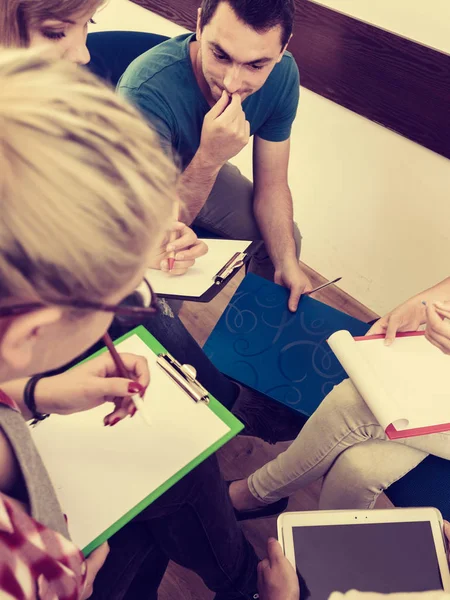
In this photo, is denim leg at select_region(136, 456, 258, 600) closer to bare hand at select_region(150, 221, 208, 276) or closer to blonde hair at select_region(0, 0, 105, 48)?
bare hand at select_region(150, 221, 208, 276)

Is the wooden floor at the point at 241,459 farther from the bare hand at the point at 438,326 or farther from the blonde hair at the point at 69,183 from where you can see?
the blonde hair at the point at 69,183

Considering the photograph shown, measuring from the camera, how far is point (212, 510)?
913mm

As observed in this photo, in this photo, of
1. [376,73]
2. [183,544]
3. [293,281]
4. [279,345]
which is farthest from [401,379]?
[376,73]

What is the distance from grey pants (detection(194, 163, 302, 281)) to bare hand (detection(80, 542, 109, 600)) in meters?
0.99

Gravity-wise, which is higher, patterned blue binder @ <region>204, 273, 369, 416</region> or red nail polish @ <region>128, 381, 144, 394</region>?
red nail polish @ <region>128, 381, 144, 394</region>

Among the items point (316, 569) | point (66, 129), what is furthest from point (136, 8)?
point (316, 569)

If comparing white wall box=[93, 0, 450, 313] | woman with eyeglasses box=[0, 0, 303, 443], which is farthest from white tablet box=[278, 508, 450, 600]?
white wall box=[93, 0, 450, 313]

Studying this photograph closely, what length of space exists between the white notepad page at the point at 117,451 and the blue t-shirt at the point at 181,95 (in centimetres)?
69

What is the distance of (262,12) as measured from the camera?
→ 109 centimetres

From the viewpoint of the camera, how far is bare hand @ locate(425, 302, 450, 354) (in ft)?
3.29

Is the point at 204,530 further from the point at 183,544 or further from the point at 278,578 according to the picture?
the point at 278,578

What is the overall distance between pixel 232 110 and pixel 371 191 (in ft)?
2.21

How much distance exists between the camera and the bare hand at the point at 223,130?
1165 mm

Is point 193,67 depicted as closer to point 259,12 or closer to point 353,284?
point 259,12
